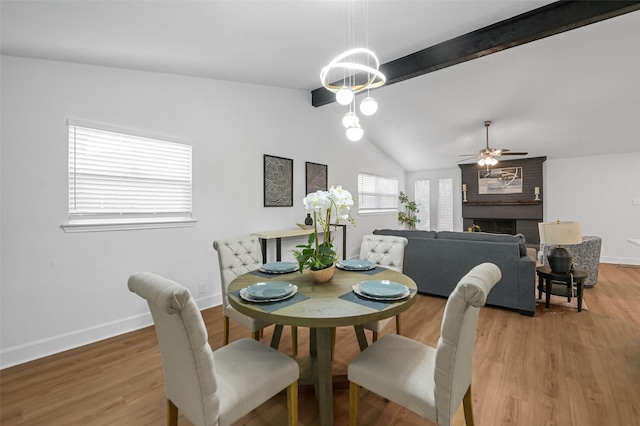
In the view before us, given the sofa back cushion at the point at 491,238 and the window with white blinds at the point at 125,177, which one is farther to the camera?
the sofa back cushion at the point at 491,238

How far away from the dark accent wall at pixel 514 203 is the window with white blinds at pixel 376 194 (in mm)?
1849

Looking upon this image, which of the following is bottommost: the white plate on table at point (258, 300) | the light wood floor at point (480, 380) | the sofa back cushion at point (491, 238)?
the light wood floor at point (480, 380)

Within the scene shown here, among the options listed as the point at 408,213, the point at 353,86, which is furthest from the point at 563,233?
the point at 408,213

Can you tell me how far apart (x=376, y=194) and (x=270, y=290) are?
563 centimetres

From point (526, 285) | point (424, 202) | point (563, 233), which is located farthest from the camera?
point (424, 202)

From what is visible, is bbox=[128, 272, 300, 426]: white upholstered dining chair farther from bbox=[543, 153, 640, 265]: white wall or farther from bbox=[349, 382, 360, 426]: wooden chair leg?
bbox=[543, 153, 640, 265]: white wall

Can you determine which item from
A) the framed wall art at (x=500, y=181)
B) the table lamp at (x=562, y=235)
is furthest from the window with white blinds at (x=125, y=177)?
the framed wall art at (x=500, y=181)

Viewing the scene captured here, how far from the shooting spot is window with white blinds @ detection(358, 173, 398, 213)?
247 inches

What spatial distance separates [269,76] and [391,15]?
1707 mm

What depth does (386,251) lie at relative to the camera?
258 centimetres

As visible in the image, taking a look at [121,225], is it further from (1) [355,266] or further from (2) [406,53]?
(2) [406,53]

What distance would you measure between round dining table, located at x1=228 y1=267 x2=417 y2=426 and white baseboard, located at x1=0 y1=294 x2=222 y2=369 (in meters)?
1.72

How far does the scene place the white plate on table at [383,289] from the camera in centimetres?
145

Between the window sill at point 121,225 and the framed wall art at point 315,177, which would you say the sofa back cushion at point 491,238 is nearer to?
the framed wall art at point 315,177
